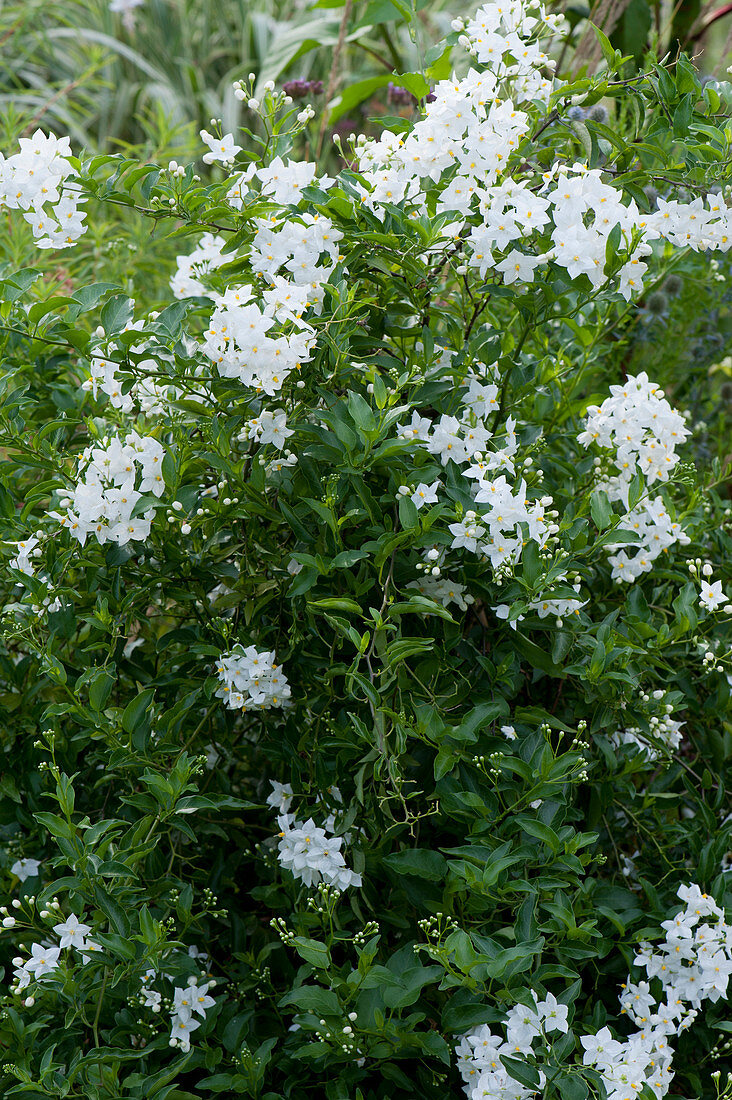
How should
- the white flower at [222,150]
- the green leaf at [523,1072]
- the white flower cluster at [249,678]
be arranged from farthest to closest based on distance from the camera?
the white flower at [222,150], the white flower cluster at [249,678], the green leaf at [523,1072]

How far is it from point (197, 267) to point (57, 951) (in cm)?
117

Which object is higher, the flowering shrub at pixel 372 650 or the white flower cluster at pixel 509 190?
the white flower cluster at pixel 509 190

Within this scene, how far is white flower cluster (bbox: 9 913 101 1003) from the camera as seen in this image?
129 cm

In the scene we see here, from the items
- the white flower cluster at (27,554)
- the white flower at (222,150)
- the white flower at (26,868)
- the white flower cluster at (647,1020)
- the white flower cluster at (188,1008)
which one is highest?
the white flower at (222,150)

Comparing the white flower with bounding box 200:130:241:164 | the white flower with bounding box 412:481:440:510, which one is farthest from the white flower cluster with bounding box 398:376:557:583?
the white flower with bounding box 200:130:241:164

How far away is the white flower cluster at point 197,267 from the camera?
1774mm

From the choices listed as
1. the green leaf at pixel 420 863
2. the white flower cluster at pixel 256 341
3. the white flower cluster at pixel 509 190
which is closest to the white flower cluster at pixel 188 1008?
the green leaf at pixel 420 863

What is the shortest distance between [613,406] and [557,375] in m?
0.19

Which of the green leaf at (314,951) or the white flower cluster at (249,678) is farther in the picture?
the white flower cluster at (249,678)

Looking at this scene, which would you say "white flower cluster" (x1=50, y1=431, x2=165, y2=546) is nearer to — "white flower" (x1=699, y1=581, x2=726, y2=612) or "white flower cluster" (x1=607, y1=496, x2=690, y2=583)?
"white flower cluster" (x1=607, y1=496, x2=690, y2=583)

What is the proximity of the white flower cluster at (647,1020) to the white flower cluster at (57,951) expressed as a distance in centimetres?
51

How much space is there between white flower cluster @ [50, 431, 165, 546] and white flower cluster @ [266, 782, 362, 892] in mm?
480

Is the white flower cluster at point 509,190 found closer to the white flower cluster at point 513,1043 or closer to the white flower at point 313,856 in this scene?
the white flower at point 313,856

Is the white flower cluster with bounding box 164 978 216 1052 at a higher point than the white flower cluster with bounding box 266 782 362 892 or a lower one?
lower
